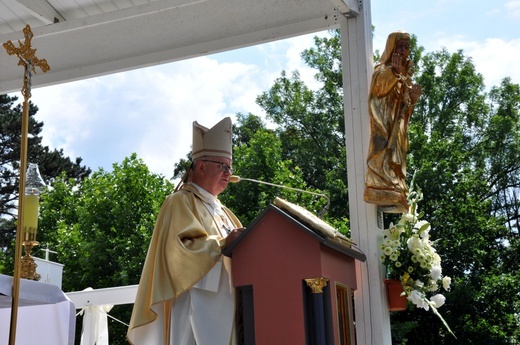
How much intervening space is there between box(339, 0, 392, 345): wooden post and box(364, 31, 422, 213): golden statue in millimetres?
→ 153

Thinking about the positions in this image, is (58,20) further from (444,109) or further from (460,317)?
(444,109)

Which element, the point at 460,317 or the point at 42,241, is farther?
the point at 42,241

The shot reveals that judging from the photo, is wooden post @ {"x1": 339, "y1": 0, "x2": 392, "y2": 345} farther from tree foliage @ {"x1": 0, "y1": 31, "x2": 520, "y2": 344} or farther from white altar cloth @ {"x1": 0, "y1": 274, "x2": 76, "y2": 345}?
tree foliage @ {"x1": 0, "y1": 31, "x2": 520, "y2": 344}

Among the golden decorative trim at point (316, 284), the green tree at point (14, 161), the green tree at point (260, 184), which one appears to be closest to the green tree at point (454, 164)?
the green tree at point (260, 184)

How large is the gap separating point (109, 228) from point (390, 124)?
15.6m

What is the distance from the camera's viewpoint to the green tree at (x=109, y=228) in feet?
61.8

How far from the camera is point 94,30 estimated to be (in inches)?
287

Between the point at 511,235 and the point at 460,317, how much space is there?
3068 millimetres

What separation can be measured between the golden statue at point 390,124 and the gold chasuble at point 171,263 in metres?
1.13

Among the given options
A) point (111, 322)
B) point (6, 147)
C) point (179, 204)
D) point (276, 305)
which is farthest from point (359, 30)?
point (6, 147)

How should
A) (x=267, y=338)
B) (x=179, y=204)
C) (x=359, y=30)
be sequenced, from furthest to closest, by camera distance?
(x=359, y=30)
(x=179, y=204)
(x=267, y=338)

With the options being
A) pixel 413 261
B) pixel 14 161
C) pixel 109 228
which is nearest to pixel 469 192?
pixel 109 228

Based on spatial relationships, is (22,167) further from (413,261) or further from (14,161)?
(14,161)

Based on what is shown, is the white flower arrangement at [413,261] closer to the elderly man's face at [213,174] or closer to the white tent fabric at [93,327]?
the elderly man's face at [213,174]
